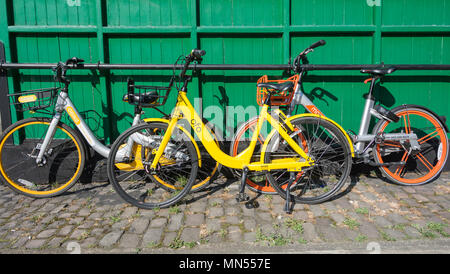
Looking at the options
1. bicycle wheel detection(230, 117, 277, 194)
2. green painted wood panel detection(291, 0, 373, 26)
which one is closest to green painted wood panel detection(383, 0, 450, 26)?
green painted wood panel detection(291, 0, 373, 26)

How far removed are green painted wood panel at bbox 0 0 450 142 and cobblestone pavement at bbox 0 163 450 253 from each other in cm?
119

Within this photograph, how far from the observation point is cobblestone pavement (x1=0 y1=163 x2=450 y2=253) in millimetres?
2908

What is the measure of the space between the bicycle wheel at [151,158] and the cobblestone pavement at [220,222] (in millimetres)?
197

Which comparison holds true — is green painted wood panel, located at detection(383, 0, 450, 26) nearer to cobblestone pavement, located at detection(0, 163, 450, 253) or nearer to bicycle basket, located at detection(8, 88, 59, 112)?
cobblestone pavement, located at detection(0, 163, 450, 253)

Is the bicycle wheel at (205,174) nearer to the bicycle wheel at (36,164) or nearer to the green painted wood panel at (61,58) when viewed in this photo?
the bicycle wheel at (36,164)

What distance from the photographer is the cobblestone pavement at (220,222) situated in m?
2.91

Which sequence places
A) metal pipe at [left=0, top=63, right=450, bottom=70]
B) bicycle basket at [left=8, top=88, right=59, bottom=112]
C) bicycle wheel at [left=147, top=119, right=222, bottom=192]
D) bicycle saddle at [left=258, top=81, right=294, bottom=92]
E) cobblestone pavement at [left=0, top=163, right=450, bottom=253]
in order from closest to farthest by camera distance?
cobblestone pavement at [left=0, top=163, right=450, bottom=253] < bicycle saddle at [left=258, top=81, right=294, bottom=92] < bicycle basket at [left=8, top=88, right=59, bottom=112] < bicycle wheel at [left=147, top=119, right=222, bottom=192] < metal pipe at [left=0, top=63, right=450, bottom=70]

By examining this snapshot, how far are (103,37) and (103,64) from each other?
0.43m

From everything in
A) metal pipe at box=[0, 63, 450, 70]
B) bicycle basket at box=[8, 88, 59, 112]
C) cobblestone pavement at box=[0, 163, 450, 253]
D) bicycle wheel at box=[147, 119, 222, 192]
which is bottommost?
cobblestone pavement at box=[0, 163, 450, 253]

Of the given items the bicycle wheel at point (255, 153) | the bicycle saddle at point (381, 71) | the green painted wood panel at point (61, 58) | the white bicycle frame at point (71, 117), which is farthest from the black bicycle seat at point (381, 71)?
the green painted wood panel at point (61, 58)

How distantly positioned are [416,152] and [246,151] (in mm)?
2361

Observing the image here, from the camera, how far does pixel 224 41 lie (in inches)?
173
